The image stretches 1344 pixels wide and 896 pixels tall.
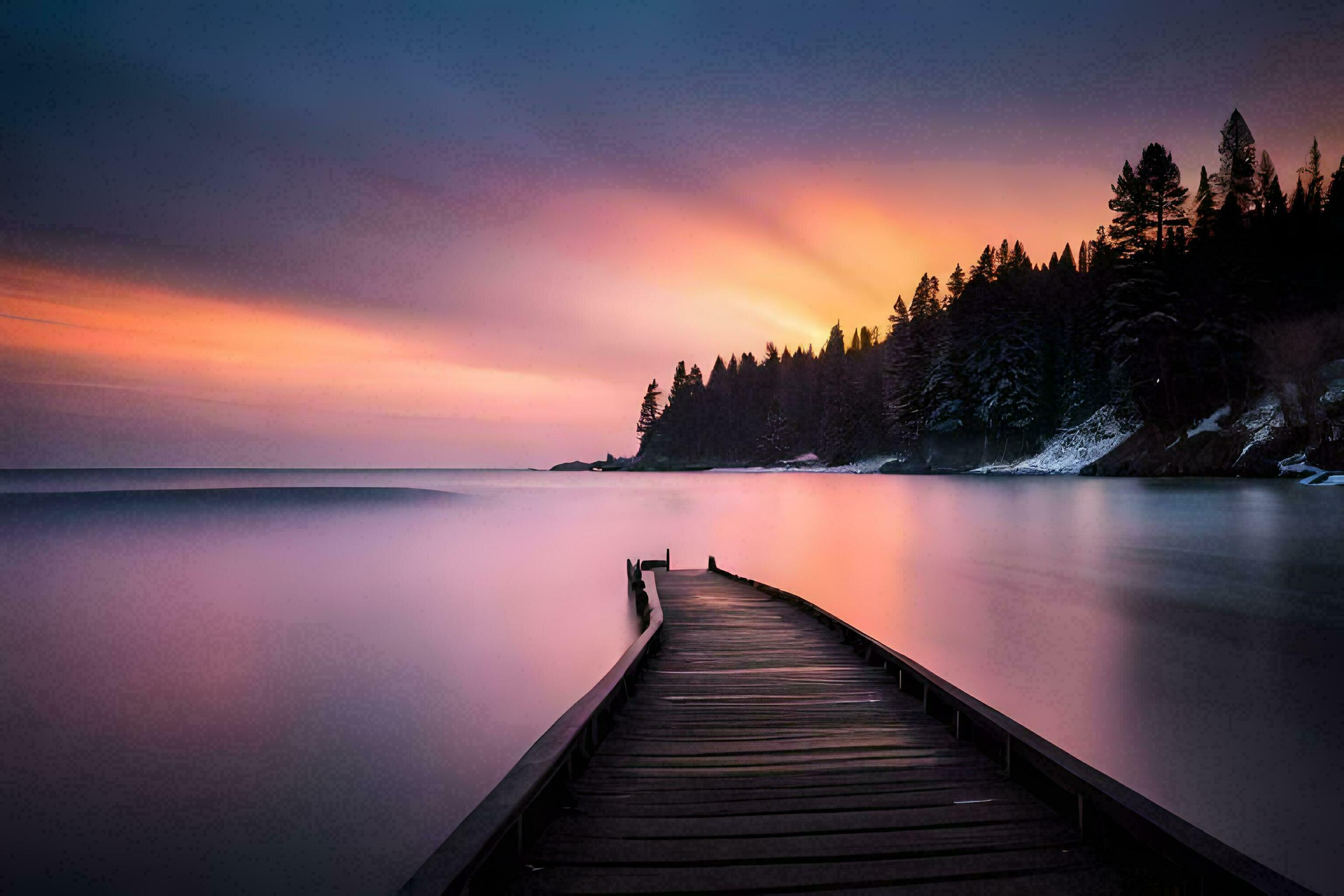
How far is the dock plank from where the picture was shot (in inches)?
122

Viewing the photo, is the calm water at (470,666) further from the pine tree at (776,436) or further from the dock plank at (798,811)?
the pine tree at (776,436)

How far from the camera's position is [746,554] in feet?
82.9

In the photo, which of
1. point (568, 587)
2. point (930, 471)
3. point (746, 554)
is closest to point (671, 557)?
point (746, 554)

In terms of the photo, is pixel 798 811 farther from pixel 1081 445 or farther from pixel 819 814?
pixel 1081 445

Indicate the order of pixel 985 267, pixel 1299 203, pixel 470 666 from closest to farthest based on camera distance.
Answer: pixel 470 666 → pixel 1299 203 → pixel 985 267

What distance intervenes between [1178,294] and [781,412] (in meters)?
73.6

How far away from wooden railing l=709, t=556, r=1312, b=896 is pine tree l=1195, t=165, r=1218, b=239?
216 ft

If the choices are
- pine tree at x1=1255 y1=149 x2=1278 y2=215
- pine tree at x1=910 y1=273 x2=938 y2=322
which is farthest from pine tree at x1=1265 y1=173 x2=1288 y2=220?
pine tree at x1=910 y1=273 x2=938 y2=322

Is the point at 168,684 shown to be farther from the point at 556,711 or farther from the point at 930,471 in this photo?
the point at 930,471

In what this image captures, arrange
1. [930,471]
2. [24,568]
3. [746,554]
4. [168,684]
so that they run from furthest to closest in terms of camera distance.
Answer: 1. [930,471]
2. [746,554]
3. [24,568]
4. [168,684]

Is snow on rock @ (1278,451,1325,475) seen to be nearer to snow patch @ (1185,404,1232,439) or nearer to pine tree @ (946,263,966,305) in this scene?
snow patch @ (1185,404,1232,439)

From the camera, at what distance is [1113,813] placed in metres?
3.16

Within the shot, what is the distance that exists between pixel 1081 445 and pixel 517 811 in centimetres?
7098

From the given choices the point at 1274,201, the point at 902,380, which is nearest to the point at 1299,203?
the point at 1274,201
